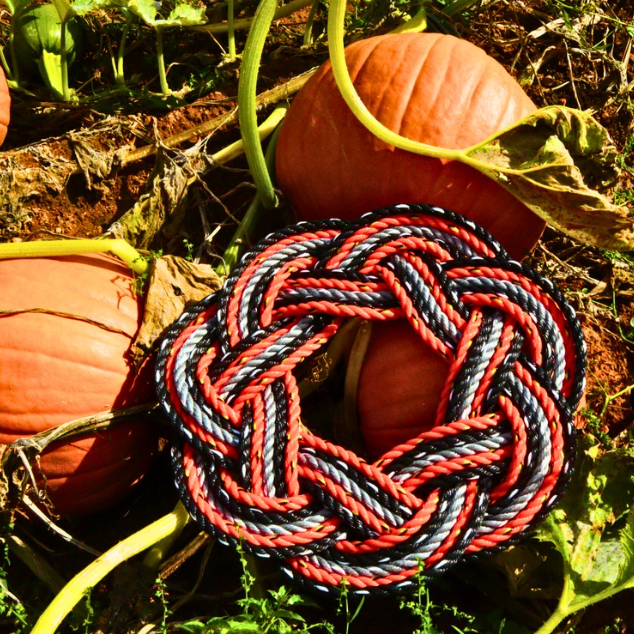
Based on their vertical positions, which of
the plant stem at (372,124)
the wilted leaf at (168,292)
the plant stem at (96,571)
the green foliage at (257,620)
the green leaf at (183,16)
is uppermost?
the green leaf at (183,16)

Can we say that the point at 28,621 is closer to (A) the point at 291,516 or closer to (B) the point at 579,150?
(A) the point at 291,516

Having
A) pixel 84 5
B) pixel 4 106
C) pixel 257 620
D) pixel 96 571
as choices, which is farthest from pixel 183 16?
pixel 257 620

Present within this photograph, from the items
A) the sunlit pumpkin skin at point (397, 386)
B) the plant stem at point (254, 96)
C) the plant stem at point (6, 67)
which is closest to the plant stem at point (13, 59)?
the plant stem at point (6, 67)

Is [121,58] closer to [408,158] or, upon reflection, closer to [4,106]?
[4,106]

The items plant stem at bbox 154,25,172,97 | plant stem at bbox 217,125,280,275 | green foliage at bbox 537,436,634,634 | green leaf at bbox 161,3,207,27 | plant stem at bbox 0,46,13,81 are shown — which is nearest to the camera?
green foliage at bbox 537,436,634,634

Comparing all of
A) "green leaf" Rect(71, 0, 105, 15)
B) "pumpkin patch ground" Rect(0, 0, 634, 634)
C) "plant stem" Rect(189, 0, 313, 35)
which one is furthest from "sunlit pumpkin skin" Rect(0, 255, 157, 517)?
"plant stem" Rect(189, 0, 313, 35)

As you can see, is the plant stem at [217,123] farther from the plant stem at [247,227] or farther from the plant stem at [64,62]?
the plant stem at [64,62]

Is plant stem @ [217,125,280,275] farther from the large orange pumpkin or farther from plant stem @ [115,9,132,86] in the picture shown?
plant stem @ [115,9,132,86]
